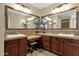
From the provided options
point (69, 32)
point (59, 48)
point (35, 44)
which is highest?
point (69, 32)

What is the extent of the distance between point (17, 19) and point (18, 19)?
0.02 meters

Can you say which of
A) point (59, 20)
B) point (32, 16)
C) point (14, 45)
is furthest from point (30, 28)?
point (59, 20)

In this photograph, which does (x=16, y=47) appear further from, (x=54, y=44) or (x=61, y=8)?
(x=61, y=8)

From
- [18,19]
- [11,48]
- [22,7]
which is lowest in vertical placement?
[11,48]

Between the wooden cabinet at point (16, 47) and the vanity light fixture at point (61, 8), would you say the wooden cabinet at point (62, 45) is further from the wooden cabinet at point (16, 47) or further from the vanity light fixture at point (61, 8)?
the vanity light fixture at point (61, 8)

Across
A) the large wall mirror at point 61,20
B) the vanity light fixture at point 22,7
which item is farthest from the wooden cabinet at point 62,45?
the vanity light fixture at point 22,7

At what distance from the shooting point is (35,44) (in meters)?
1.78

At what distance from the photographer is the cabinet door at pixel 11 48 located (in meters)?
1.22

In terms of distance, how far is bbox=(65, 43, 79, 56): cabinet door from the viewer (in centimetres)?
151

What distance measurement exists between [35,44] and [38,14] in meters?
0.66

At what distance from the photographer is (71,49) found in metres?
1.61

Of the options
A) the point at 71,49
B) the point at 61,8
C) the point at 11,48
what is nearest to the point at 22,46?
the point at 11,48

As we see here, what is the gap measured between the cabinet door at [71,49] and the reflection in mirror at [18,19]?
82 centimetres

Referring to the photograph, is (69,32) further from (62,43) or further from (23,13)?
(23,13)
